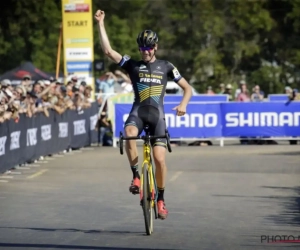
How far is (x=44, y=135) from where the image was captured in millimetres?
25031

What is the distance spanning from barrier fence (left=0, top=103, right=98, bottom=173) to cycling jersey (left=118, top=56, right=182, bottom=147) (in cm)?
813

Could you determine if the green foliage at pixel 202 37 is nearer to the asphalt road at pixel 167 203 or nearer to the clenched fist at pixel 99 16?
the asphalt road at pixel 167 203

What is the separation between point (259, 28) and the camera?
57469 mm

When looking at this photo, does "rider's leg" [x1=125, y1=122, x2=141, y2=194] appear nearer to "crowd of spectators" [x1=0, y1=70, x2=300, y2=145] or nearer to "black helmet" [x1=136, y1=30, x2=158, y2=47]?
"black helmet" [x1=136, y1=30, x2=158, y2=47]

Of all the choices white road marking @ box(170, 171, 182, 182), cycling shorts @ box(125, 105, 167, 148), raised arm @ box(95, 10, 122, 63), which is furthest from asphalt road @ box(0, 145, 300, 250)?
raised arm @ box(95, 10, 122, 63)

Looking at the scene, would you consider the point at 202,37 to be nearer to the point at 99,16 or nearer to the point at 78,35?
the point at 78,35

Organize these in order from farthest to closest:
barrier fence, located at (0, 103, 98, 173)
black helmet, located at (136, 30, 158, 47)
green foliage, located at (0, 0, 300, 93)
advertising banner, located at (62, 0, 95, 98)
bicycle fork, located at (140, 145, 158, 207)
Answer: green foliage, located at (0, 0, 300, 93), advertising banner, located at (62, 0, 95, 98), barrier fence, located at (0, 103, 98, 173), black helmet, located at (136, 30, 158, 47), bicycle fork, located at (140, 145, 158, 207)

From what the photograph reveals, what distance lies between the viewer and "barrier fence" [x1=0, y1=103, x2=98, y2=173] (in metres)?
21.0

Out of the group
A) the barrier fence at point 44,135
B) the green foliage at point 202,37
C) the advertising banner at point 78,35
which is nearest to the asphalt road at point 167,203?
the barrier fence at point 44,135

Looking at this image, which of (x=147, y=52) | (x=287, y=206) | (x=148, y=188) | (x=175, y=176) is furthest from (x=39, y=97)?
(x=148, y=188)

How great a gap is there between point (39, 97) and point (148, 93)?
13589 mm

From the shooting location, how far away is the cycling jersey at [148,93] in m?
12.4

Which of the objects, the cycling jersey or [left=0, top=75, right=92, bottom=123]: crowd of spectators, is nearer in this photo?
the cycling jersey

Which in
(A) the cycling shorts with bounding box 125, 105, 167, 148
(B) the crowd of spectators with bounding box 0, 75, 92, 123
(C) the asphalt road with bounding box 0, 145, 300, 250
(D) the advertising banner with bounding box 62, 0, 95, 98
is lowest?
(C) the asphalt road with bounding box 0, 145, 300, 250
